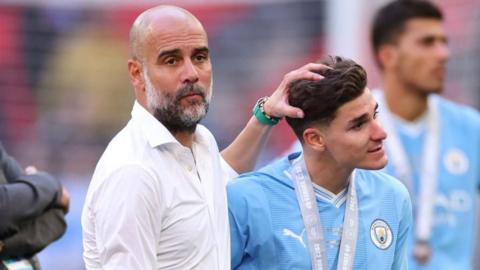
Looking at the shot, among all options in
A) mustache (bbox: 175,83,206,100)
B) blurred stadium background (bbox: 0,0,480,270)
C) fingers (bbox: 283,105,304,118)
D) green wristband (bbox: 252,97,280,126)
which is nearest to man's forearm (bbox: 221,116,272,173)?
green wristband (bbox: 252,97,280,126)

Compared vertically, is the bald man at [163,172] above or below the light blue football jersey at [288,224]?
above

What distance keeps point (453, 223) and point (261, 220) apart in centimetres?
263

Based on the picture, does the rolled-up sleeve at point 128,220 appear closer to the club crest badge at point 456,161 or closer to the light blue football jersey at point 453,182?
the light blue football jersey at point 453,182

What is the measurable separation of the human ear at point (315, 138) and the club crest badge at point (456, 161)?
2.57 m

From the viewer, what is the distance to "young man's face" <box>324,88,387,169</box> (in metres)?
4.69

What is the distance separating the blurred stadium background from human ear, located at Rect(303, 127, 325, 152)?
772 cm

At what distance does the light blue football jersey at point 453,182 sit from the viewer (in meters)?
7.09

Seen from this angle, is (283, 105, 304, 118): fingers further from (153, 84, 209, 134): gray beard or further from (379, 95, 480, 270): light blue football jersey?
(379, 95, 480, 270): light blue football jersey

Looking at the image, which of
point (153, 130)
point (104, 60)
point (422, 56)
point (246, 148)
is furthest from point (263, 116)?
point (104, 60)

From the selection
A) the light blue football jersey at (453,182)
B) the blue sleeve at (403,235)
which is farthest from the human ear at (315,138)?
the light blue football jersey at (453,182)

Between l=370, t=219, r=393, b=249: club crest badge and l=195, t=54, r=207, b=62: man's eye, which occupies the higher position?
l=195, t=54, r=207, b=62: man's eye

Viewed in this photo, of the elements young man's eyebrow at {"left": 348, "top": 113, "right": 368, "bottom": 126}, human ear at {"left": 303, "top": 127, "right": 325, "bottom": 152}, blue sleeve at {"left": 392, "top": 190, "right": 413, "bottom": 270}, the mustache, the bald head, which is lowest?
blue sleeve at {"left": 392, "top": 190, "right": 413, "bottom": 270}

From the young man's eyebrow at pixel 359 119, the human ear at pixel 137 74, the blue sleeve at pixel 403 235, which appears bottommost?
the blue sleeve at pixel 403 235

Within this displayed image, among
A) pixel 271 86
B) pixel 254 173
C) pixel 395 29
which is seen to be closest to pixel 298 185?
pixel 254 173
